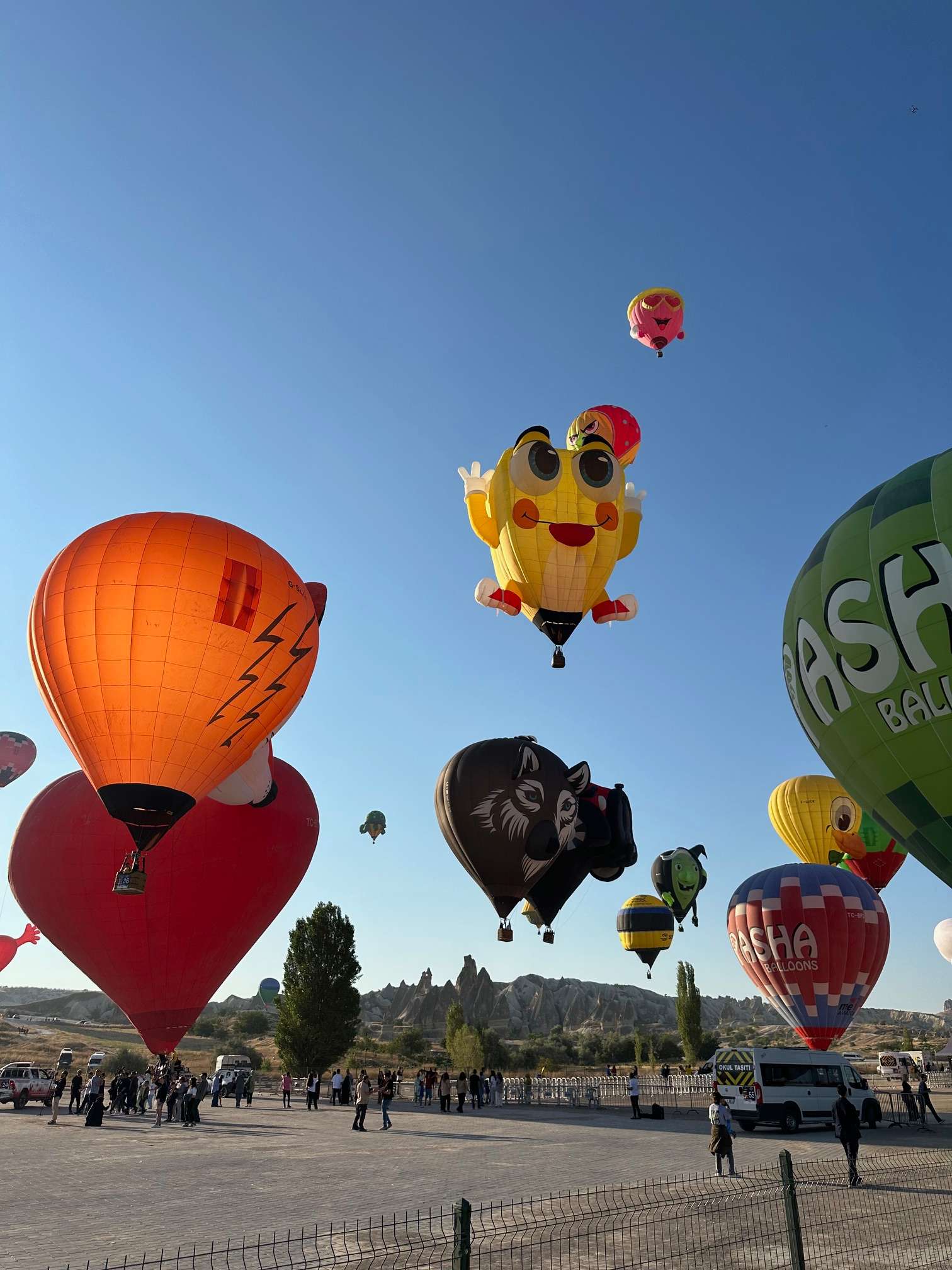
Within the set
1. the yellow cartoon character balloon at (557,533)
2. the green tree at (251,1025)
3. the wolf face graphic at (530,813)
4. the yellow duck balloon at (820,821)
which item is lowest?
the green tree at (251,1025)

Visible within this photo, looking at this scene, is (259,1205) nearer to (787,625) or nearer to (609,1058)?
(787,625)

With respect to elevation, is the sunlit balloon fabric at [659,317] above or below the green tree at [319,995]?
above

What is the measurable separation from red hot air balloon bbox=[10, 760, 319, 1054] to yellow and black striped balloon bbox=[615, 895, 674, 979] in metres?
27.7

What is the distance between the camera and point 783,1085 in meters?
22.1

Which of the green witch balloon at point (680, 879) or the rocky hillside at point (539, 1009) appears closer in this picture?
the green witch balloon at point (680, 879)

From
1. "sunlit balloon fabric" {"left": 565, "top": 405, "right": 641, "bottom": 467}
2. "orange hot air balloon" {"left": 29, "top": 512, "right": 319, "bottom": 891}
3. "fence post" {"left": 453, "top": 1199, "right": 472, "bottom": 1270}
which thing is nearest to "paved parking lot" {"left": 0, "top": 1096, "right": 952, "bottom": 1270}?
"fence post" {"left": 453, "top": 1199, "right": 472, "bottom": 1270}

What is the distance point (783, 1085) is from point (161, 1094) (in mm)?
15788

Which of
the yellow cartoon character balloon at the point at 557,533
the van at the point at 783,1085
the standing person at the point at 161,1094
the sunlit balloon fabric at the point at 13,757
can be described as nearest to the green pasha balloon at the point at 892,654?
the van at the point at 783,1085

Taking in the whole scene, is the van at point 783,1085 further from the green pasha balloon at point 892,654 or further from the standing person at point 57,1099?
the green pasha balloon at point 892,654

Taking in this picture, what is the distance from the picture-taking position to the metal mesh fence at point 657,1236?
8594mm

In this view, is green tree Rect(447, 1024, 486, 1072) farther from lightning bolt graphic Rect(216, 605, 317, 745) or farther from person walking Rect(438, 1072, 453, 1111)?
lightning bolt graphic Rect(216, 605, 317, 745)

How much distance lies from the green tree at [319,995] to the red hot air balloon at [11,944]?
18.1 meters

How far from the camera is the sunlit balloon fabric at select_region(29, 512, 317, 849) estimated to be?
19922mm

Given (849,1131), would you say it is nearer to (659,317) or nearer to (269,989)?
(659,317)
